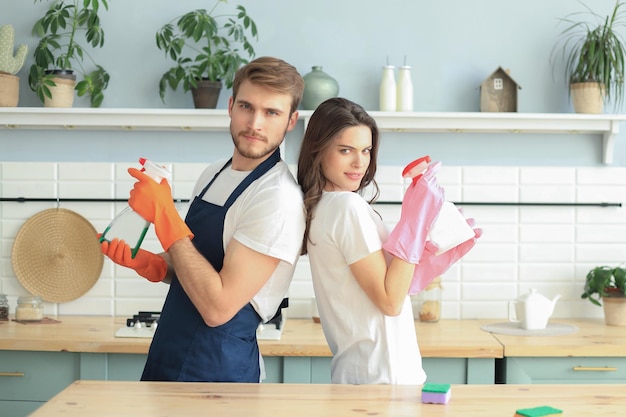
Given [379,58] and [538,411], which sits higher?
[379,58]

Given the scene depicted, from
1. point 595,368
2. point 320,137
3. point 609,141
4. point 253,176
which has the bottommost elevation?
point 595,368

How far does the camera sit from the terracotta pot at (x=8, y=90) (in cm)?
340

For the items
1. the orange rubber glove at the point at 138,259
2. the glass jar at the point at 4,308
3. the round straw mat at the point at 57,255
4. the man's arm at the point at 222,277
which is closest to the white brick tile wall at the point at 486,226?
the round straw mat at the point at 57,255

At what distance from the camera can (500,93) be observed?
3486 millimetres

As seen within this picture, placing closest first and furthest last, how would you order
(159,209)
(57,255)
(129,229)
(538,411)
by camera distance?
(538,411), (159,209), (129,229), (57,255)

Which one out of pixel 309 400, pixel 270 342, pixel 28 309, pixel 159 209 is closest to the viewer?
pixel 309 400

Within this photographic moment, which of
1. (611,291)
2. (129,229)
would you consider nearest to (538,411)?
(129,229)

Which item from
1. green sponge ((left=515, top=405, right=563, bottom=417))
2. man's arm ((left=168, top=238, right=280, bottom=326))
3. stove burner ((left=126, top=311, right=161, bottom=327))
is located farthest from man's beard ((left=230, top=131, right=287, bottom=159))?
stove burner ((left=126, top=311, right=161, bottom=327))

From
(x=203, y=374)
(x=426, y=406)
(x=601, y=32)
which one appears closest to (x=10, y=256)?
(x=203, y=374)

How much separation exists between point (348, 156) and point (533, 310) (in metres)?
1.48

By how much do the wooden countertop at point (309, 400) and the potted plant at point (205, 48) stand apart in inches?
69.8

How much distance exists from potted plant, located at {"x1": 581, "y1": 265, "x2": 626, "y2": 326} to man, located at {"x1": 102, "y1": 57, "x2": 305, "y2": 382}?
5.73 feet

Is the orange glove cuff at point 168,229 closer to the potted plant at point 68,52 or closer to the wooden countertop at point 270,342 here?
the wooden countertop at point 270,342

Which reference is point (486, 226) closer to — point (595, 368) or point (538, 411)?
point (595, 368)
